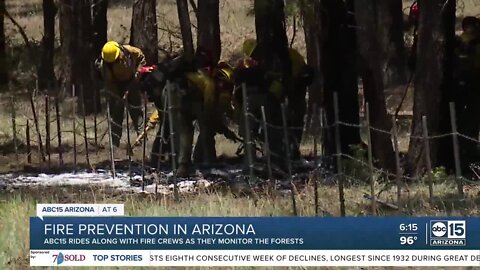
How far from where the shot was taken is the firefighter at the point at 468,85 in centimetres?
1376

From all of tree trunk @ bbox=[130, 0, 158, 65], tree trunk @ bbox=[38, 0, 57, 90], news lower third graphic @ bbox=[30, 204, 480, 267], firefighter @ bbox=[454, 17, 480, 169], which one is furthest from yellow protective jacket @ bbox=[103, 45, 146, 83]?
tree trunk @ bbox=[38, 0, 57, 90]

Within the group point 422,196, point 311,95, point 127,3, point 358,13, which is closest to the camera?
point 422,196

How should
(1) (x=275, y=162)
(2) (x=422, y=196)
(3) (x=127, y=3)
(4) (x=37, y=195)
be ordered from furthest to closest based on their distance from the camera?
(3) (x=127, y=3) < (1) (x=275, y=162) < (4) (x=37, y=195) < (2) (x=422, y=196)

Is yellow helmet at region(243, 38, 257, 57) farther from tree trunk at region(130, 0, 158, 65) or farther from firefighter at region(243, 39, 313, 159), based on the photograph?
tree trunk at region(130, 0, 158, 65)

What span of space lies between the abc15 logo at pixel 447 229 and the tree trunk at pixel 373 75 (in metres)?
5.19

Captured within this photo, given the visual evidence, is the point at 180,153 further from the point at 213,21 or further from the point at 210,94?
the point at 213,21

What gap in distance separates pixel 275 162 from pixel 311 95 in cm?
632

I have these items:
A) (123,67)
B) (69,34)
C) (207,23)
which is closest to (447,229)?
(123,67)

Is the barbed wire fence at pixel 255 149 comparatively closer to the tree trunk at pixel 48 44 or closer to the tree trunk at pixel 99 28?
the tree trunk at pixel 48 44

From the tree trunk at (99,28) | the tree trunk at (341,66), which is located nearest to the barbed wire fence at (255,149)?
the tree trunk at (341,66)

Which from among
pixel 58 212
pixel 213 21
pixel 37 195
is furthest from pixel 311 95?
pixel 58 212

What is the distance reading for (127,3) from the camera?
151 feet

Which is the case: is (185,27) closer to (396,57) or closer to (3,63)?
(396,57)

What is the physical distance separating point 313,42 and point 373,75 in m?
7.74
